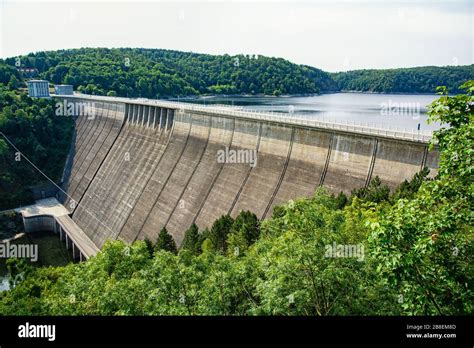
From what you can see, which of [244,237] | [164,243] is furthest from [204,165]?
[244,237]

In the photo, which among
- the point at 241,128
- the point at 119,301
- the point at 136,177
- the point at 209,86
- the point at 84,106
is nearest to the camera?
the point at 119,301

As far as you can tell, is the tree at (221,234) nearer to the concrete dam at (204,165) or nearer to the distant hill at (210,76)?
the concrete dam at (204,165)

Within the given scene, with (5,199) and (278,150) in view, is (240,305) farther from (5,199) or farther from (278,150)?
(5,199)

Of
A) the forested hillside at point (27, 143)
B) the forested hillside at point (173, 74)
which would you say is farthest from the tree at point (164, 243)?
the forested hillside at point (173, 74)

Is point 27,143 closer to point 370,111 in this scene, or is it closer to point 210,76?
point 370,111

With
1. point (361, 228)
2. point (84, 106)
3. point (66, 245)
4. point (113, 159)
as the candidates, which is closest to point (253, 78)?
point (84, 106)
